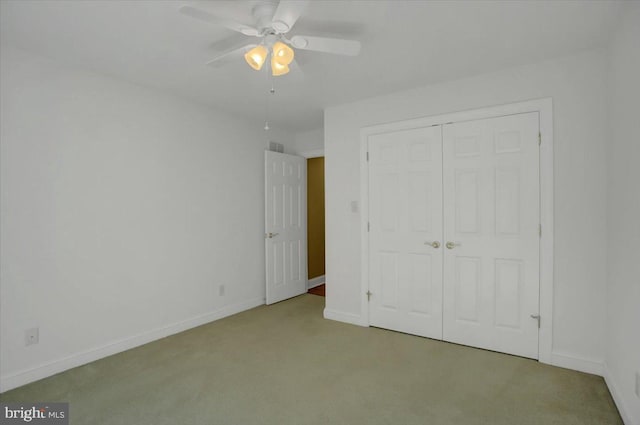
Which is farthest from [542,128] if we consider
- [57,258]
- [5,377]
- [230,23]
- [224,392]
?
[5,377]

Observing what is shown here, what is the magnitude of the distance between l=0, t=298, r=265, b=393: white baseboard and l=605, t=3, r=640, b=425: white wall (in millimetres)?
3616

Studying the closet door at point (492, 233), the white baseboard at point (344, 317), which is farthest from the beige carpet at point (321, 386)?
the white baseboard at point (344, 317)

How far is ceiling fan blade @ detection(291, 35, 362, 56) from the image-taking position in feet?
6.25

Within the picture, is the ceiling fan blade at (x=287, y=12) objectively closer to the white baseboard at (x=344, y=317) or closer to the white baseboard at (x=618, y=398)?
the white baseboard at (x=618, y=398)

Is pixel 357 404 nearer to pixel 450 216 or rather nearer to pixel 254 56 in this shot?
pixel 450 216

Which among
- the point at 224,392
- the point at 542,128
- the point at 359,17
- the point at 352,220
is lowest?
the point at 224,392

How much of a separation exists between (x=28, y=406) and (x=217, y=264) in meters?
2.02

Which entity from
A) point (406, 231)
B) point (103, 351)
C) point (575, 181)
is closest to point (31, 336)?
point (103, 351)

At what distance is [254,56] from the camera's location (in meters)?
2.01

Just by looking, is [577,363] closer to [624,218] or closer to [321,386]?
[624,218]

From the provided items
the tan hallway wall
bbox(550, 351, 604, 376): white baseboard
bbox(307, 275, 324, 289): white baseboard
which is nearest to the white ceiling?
bbox(550, 351, 604, 376): white baseboard

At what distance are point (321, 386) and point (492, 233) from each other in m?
1.96

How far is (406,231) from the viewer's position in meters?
3.42

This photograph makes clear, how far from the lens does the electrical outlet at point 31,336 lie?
2482mm
